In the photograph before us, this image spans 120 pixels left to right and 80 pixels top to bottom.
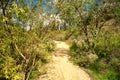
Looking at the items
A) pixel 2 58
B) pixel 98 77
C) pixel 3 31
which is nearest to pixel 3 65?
pixel 2 58

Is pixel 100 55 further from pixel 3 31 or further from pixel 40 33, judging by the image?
pixel 3 31

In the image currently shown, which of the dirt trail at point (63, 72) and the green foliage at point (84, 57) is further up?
the green foliage at point (84, 57)

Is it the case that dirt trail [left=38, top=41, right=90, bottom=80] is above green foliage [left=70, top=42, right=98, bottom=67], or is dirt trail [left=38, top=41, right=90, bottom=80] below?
below

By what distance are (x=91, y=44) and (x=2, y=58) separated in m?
11.5

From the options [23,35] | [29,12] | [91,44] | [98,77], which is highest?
[29,12]

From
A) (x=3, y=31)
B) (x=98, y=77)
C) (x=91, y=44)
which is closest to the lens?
(x=3, y=31)

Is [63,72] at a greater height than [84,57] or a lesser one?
lesser

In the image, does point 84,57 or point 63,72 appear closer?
point 63,72

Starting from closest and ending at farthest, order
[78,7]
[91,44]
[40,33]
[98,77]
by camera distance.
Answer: [40,33] < [98,77] < [78,7] < [91,44]

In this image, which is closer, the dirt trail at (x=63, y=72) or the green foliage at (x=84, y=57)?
the dirt trail at (x=63, y=72)

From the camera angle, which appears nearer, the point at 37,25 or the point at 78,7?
the point at 37,25

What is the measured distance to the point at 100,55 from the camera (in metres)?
22.7

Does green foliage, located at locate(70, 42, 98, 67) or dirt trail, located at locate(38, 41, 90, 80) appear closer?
dirt trail, located at locate(38, 41, 90, 80)

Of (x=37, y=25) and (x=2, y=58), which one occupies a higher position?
(x=37, y=25)
